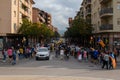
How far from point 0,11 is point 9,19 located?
7.20 ft

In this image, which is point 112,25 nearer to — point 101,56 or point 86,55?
point 86,55

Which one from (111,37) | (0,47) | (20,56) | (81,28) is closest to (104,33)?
(111,37)

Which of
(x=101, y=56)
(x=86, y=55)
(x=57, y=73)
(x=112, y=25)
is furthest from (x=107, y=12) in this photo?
(x=57, y=73)

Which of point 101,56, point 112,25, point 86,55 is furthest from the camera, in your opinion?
point 112,25

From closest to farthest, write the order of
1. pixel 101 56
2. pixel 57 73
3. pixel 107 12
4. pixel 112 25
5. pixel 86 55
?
pixel 57 73 < pixel 101 56 < pixel 86 55 < pixel 112 25 < pixel 107 12

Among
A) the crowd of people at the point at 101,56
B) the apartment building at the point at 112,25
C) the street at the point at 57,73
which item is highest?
the apartment building at the point at 112,25

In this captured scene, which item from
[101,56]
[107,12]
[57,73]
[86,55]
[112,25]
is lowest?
[57,73]

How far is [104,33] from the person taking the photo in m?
66.9

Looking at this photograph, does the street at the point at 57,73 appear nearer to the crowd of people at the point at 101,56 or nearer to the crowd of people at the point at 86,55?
the crowd of people at the point at 101,56

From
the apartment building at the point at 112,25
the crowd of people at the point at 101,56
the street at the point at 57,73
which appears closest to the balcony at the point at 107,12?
the apartment building at the point at 112,25

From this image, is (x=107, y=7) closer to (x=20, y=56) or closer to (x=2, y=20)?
(x=2, y=20)

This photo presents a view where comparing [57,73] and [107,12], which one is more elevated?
[107,12]

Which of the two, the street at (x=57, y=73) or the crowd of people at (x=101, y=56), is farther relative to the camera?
the crowd of people at (x=101, y=56)

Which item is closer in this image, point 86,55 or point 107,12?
point 86,55
